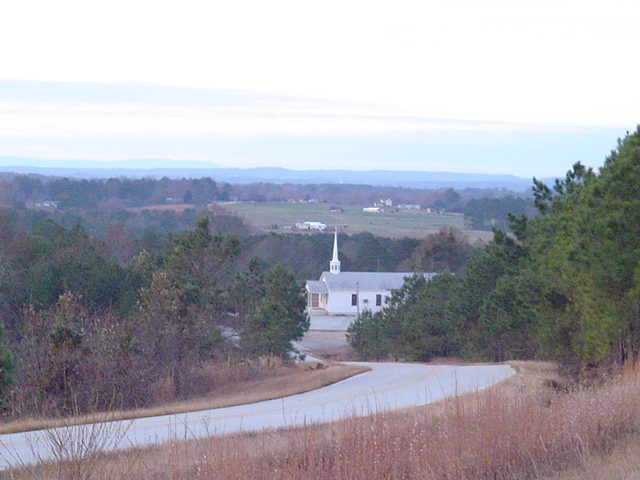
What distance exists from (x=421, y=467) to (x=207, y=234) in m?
20.0

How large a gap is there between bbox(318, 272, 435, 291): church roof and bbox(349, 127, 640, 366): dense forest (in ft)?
70.8

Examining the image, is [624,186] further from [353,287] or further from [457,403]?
[353,287]

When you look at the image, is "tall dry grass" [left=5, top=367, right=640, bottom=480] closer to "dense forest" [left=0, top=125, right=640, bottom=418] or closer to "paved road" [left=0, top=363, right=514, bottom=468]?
"paved road" [left=0, top=363, right=514, bottom=468]

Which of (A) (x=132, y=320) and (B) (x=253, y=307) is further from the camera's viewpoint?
(B) (x=253, y=307)

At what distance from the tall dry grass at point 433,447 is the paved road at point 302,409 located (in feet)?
1.15

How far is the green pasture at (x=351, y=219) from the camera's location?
4624 inches

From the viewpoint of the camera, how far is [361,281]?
63.7m

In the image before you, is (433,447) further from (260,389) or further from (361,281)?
(361,281)

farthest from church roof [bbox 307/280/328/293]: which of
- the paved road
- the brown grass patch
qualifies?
the paved road

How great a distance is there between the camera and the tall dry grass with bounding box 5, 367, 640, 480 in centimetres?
687

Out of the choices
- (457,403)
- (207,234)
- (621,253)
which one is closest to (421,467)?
(457,403)

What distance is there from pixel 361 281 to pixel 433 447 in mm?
56364

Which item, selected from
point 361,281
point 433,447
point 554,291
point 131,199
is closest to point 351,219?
point 131,199

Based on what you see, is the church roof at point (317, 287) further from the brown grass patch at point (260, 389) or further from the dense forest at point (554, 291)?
the brown grass patch at point (260, 389)
